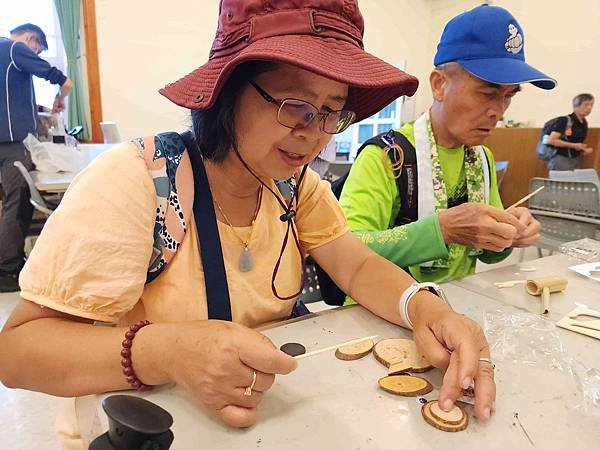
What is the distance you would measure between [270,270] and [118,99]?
496 centimetres

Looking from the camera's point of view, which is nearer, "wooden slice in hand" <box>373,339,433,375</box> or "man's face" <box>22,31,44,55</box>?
"wooden slice in hand" <box>373,339,433,375</box>

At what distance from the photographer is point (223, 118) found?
785 mm

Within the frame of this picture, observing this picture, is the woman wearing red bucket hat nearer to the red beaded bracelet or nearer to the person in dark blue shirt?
the red beaded bracelet

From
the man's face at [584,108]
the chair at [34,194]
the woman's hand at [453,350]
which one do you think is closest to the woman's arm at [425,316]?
the woman's hand at [453,350]

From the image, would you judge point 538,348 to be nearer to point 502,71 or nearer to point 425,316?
point 425,316

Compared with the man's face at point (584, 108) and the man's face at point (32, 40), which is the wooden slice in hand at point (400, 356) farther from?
the man's face at point (584, 108)

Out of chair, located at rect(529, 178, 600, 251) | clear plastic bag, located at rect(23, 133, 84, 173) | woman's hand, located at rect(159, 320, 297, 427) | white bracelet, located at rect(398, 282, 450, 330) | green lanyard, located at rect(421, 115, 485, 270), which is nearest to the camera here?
woman's hand, located at rect(159, 320, 297, 427)

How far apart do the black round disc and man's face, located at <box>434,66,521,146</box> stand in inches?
38.3

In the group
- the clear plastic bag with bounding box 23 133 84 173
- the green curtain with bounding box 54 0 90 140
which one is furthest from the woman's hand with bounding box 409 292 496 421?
the green curtain with bounding box 54 0 90 140

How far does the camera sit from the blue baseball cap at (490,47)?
1282 millimetres

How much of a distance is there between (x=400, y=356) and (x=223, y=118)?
52 centimetres

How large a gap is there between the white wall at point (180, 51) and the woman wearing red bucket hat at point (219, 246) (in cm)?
441

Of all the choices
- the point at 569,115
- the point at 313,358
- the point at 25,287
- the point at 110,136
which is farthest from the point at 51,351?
the point at 569,115

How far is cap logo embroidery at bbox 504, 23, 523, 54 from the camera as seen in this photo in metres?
1.34
